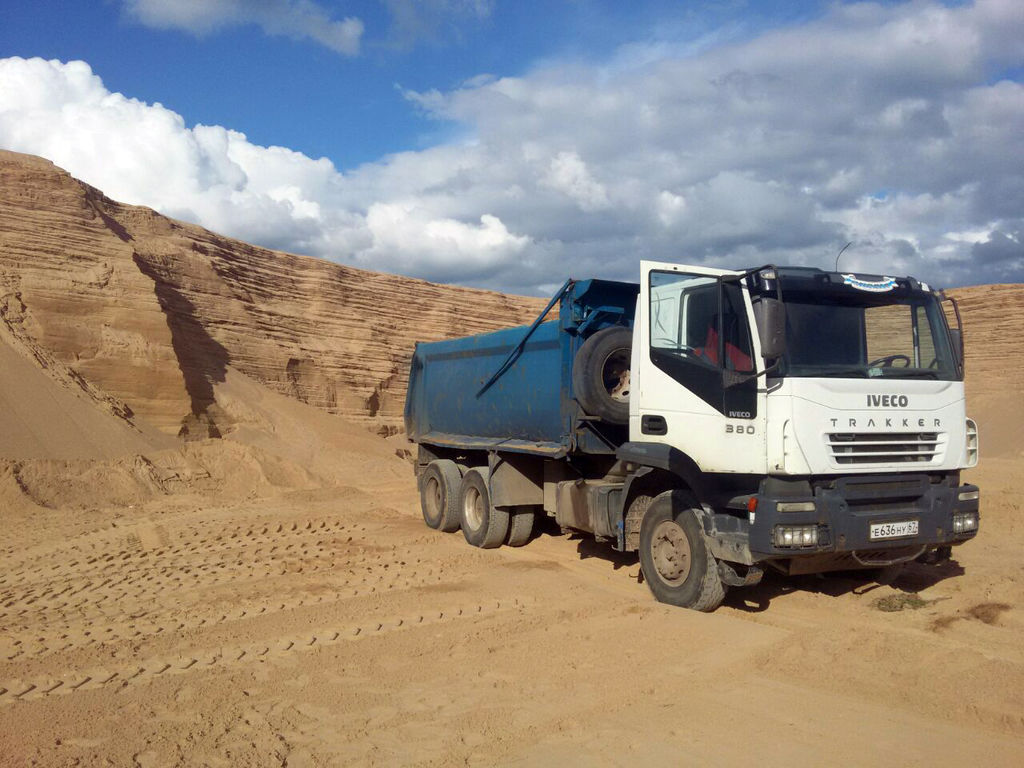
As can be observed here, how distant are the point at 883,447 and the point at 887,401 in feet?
1.12

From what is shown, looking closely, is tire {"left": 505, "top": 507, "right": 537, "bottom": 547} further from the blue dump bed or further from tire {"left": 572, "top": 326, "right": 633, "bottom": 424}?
tire {"left": 572, "top": 326, "right": 633, "bottom": 424}

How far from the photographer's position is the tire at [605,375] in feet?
26.2

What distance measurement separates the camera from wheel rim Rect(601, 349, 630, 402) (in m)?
8.07

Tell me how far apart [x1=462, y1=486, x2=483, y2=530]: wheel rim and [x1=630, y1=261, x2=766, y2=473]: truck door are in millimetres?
4064

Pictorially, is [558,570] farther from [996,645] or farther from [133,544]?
[133,544]

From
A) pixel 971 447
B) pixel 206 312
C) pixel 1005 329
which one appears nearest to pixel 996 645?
pixel 971 447

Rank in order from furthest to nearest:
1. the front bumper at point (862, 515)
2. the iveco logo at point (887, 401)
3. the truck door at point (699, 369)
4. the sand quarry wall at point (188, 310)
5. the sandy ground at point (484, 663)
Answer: the sand quarry wall at point (188, 310)
the truck door at point (699, 369)
the iveco logo at point (887, 401)
the front bumper at point (862, 515)
the sandy ground at point (484, 663)

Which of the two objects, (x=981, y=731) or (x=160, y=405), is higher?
(x=160, y=405)

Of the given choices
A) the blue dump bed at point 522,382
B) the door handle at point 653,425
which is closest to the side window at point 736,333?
the door handle at point 653,425

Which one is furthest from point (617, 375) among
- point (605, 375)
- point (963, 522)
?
point (963, 522)

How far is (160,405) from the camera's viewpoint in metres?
22.2

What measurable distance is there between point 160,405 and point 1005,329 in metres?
32.9

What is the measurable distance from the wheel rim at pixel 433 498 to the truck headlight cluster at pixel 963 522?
723cm

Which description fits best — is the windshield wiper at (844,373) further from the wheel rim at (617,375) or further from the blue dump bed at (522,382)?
the blue dump bed at (522,382)
